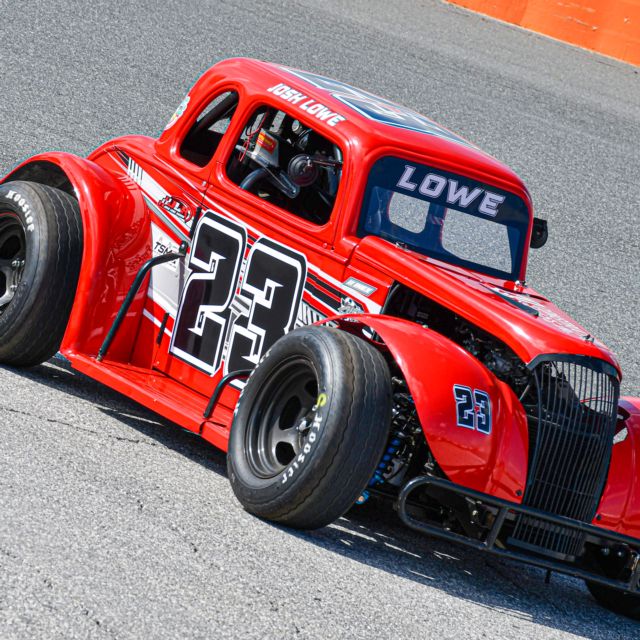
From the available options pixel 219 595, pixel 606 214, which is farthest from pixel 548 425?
pixel 606 214

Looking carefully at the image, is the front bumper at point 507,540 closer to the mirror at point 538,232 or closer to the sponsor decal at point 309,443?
the sponsor decal at point 309,443

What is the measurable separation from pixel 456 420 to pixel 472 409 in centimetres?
9

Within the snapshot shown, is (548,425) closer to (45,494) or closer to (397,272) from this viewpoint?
(397,272)

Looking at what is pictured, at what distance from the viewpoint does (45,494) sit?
4.35 m

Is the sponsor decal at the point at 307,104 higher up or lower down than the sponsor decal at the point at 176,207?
higher up

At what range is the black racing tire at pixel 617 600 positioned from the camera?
5.24 meters

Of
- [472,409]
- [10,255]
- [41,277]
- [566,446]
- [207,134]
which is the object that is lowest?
[10,255]

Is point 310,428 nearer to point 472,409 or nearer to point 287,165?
point 472,409

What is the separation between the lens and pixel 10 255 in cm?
656

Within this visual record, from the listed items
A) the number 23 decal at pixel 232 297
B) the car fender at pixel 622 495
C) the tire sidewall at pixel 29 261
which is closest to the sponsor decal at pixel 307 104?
the number 23 decal at pixel 232 297

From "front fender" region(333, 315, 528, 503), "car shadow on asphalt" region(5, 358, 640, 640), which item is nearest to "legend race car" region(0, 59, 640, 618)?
"front fender" region(333, 315, 528, 503)

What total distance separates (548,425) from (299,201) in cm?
191

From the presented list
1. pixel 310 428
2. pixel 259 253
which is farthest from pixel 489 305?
pixel 259 253

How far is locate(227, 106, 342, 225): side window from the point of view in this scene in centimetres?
576
